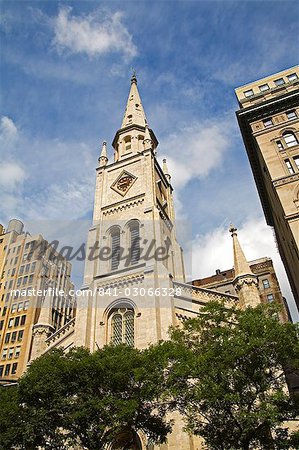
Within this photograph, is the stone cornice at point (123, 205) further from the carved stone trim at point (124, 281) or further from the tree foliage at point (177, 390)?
the tree foliage at point (177, 390)

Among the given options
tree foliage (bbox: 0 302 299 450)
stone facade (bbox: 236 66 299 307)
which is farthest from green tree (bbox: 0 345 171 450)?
stone facade (bbox: 236 66 299 307)

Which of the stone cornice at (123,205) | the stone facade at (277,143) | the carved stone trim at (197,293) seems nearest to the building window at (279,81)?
the stone facade at (277,143)

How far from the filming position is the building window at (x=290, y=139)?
3073 cm

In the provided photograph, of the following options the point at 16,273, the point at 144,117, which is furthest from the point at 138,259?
the point at 16,273

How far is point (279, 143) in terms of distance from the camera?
3120 cm

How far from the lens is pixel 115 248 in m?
30.4

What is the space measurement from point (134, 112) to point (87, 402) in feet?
119

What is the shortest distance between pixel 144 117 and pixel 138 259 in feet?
74.7

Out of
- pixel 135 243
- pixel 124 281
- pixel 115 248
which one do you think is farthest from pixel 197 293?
pixel 115 248

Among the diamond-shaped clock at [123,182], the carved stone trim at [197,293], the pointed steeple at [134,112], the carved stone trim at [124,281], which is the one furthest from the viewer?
the pointed steeple at [134,112]

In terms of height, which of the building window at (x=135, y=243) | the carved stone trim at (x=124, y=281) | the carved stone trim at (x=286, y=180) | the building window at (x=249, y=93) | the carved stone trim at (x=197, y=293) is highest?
the building window at (x=249, y=93)

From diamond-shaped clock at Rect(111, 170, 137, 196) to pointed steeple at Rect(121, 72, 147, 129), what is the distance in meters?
A: 10.2

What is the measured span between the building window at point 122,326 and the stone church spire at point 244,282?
7.29 metres

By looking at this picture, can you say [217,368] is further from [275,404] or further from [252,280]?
[252,280]
